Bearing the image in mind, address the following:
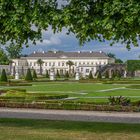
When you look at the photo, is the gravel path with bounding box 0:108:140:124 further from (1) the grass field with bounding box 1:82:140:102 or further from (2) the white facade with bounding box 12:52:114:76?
(2) the white facade with bounding box 12:52:114:76

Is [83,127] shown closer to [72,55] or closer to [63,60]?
[63,60]

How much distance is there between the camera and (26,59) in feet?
495

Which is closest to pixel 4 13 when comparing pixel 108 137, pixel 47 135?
pixel 47 135

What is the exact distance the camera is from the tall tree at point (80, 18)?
30.2 feet

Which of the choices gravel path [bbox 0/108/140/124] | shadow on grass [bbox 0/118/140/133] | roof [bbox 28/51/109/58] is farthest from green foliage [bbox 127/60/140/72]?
shadow on grass [bbox 0/118/140/133]

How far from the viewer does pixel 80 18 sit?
31.6ft

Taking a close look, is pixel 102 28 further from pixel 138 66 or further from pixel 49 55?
pixel 49 55

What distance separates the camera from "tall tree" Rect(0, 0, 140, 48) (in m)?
9.21

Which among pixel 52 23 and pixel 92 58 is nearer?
pixel 52 23

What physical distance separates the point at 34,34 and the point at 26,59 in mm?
140787

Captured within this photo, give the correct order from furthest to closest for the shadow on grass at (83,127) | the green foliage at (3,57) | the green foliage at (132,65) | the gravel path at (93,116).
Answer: the green foliage at (132,65)
the gravel path at (93,116)
the shadow on grass at (83,127)
the green foliage at (3,57)

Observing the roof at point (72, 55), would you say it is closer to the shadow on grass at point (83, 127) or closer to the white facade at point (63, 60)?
the white facade at point (63, 60)

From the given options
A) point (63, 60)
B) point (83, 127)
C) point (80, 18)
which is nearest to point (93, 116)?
point (83, 127)

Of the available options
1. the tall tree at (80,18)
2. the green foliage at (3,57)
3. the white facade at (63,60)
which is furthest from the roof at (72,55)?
the tall tree at (80,18)
